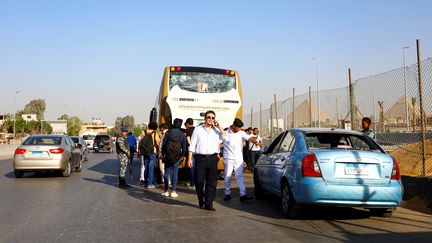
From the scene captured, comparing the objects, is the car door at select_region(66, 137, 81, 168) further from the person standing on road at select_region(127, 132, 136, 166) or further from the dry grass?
the dry grass

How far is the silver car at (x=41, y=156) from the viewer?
45.4 feet

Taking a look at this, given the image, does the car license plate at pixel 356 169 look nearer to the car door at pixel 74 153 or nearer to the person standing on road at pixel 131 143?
the person standing on road at pixel 131 143

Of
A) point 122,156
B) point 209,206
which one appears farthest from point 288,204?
point 122,156

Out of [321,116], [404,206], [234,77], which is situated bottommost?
[404,206]

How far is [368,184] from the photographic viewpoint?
22.0ft

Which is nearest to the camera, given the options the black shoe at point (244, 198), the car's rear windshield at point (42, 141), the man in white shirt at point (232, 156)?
the black shoe at point (244, 198)

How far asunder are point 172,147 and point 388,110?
532 centimetres

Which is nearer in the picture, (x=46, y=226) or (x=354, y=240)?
(x=354, y=240)

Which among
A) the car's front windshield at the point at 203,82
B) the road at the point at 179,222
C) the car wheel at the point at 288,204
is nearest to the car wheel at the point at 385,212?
the road at the point at 179,222

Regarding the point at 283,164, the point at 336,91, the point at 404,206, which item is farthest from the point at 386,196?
the point at 336,91

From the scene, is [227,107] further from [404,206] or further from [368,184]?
[368,184]

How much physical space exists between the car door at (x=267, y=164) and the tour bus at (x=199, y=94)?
463 centimetres

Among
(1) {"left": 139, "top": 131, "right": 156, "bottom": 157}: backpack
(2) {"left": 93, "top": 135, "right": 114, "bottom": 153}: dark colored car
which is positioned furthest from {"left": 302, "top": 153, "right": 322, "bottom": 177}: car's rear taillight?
(2) {"left": 93, "top": 135, "right": 114, "bottom": 153}: dark colored car

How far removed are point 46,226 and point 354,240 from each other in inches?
174
